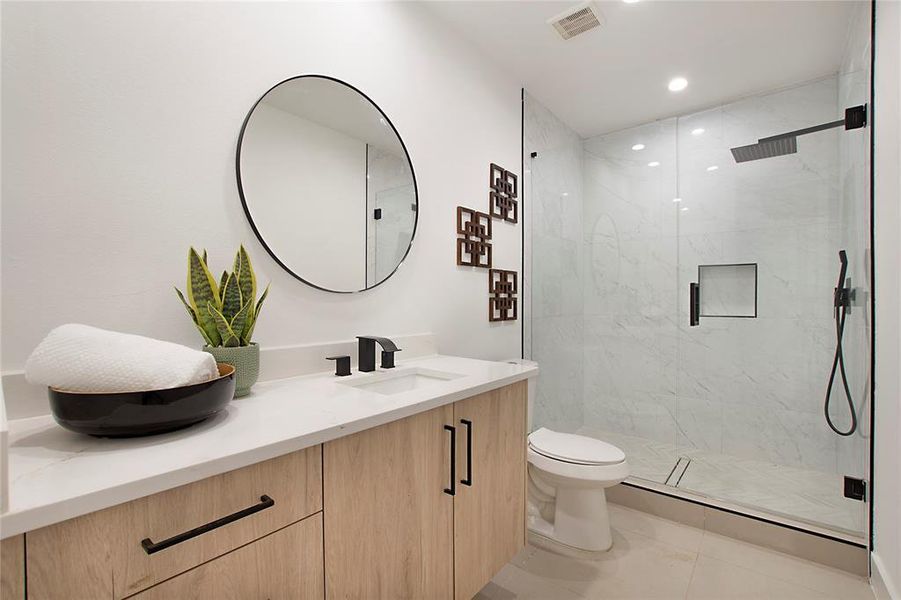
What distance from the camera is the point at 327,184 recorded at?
147 centimetres

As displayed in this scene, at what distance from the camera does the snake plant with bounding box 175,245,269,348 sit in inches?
40.3

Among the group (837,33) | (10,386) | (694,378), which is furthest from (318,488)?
(837,33)

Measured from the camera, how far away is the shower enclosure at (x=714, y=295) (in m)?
2.10

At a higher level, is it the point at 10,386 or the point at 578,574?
the point at 10,386

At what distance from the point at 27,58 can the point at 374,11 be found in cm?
116

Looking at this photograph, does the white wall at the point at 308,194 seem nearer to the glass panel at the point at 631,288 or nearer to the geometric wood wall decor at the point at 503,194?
the geometric wood wall decor at the point at 503,194

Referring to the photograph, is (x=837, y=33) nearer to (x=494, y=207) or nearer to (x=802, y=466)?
(x=494, y=207)

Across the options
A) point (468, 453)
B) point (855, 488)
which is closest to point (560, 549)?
point (468, 453)

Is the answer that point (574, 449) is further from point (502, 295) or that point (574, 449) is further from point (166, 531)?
point (166, 531)

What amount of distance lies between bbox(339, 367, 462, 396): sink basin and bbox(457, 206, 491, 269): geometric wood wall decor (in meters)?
0.69

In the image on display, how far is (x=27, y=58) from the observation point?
884mm

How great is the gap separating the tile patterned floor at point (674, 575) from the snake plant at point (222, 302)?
138 cm

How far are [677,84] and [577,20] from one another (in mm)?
953

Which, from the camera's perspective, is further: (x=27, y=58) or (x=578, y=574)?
(x=578, y=574)
